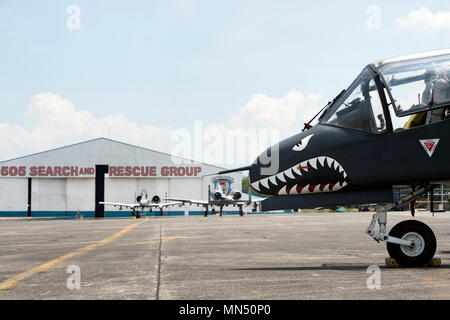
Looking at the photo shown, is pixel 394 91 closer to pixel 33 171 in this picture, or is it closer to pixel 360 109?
pixel 360 109

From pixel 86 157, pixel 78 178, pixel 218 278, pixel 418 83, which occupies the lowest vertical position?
pixel 218 278

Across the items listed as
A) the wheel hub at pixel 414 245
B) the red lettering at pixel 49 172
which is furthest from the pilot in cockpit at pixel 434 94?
the red lettering at pixel 49 172

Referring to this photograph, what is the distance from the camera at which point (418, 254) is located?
23.9 feet

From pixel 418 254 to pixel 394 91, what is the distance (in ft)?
8.40

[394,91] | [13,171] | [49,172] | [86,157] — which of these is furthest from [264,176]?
[13,171]

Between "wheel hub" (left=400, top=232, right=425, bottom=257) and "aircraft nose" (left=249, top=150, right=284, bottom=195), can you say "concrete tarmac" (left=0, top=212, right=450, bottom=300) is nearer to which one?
"wheel hub" (left=400, top=232, right=425, bottom=257)

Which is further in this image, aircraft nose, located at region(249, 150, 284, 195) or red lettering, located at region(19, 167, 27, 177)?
red lettering, located at region(19, 167, 27, 177)

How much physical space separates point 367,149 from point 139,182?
74.6 meters

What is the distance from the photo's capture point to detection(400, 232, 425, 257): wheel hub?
7285mm

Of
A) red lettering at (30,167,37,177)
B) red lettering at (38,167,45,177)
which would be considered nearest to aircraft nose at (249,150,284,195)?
red lettering at (38,167,45,177)

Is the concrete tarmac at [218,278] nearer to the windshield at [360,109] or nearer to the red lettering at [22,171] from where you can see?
the windshield at [360,109]

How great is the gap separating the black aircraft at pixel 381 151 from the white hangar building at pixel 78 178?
68562mm

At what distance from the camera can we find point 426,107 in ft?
23.3
